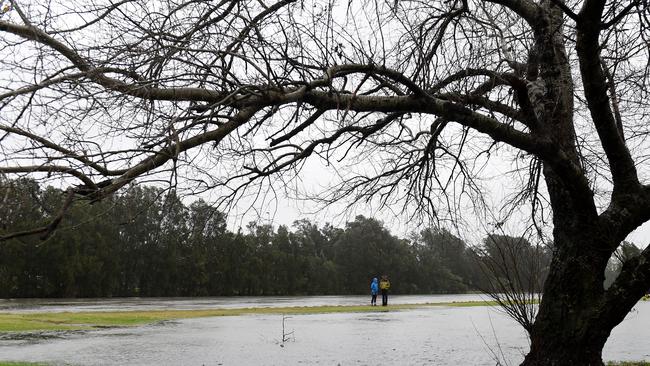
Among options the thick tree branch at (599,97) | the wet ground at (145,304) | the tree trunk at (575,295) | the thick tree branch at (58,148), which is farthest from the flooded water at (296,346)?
the wet ground at (145,304)

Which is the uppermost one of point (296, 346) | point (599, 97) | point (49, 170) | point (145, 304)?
point (599, 97)

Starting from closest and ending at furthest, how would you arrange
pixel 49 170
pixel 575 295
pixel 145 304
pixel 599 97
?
1. pixel 49 170
2. pixel 599 97
3. pixel 575 295
4. pixel 145 304

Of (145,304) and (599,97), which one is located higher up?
(599,97)

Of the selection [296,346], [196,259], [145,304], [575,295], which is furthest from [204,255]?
[145,304]

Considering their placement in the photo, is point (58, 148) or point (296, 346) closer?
point (58, 148)

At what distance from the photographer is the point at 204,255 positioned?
10.8 m

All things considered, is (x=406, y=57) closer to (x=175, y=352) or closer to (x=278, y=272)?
(x=175, y=352)

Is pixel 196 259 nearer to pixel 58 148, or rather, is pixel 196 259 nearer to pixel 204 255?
pixel 204 255

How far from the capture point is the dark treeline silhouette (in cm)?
546

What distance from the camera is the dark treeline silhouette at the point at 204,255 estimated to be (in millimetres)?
5465

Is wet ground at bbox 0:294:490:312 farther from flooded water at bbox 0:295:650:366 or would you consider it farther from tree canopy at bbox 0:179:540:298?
flooded water at bbox 0:295:650:366

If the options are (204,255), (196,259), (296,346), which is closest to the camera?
(204,255)

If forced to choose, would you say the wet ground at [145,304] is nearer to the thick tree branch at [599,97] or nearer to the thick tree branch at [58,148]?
the thick tree branch at [599,97]

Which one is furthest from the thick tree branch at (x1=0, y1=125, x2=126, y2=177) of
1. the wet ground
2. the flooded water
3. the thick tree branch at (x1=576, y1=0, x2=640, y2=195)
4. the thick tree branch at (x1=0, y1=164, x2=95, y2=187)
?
the wet ground
